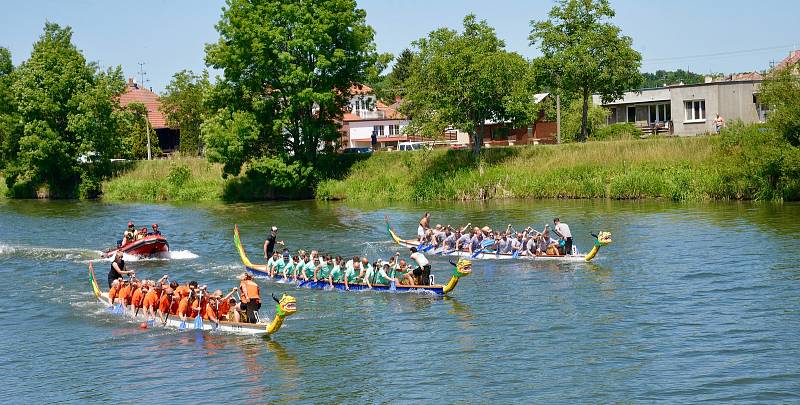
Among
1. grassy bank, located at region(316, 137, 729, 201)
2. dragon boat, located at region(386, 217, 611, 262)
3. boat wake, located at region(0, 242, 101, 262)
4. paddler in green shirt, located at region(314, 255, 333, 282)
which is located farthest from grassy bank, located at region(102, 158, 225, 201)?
paddler in green shirt, located at region(314, 255, 333, 282)

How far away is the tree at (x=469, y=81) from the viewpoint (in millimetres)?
57312

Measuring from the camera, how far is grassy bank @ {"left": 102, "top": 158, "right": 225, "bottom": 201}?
69.9 meters

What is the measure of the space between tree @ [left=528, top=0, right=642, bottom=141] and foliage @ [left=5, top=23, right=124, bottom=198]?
33.4m

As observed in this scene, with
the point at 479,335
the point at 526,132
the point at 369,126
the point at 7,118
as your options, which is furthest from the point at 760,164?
the point at 369,126

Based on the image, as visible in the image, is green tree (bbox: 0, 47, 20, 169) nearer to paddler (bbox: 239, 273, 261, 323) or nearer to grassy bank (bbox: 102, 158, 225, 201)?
grassy bank (bbox: 102, 158, 225, 201)

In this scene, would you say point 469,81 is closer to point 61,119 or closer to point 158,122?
point 61,119

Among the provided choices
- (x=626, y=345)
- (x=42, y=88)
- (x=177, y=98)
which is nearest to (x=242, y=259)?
(x=626, y=345)

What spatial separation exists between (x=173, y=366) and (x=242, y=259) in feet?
47.8

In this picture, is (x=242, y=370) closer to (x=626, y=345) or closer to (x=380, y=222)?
(x=626, y=345)

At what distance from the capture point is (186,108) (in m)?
87.7

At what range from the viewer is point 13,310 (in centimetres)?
3244

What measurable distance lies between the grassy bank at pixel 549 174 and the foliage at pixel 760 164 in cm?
89

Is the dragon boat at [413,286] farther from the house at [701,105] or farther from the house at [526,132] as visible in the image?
the house at [526,132]

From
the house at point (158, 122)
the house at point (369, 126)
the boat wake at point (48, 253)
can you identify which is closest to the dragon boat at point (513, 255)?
the boat wake at point (48, 253)
